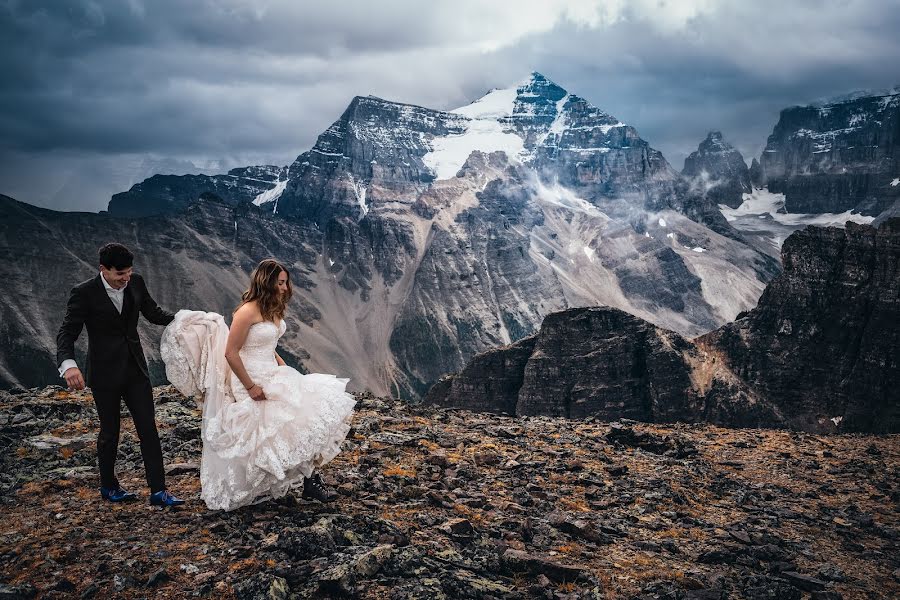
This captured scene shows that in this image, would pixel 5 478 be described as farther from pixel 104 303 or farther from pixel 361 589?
pixel 361 589

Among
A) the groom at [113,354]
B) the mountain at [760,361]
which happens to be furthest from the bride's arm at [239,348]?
the mountain at [760,361]

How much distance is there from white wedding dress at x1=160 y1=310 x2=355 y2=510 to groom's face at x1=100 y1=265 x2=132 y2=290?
1.10m

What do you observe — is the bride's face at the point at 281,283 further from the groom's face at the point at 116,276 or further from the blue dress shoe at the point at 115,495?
the blue dress shoe at the point at 115,495

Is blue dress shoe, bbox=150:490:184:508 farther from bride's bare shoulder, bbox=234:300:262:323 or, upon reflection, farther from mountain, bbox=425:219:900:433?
mountain, bbox=425:219:900:433

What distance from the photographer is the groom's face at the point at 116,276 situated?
1137 cm

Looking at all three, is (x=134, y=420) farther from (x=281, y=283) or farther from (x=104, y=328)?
(x=281, y=283)

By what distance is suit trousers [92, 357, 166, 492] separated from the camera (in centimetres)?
1190

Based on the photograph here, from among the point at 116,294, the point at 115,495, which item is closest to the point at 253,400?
the point at 116,294

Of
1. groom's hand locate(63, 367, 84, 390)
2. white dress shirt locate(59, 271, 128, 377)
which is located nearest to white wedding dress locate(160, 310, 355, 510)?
white dress shirt locate(59, 271, 128, 377)

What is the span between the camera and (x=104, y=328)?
459 inches

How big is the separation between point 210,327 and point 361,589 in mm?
5122

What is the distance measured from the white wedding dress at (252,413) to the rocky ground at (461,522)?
679mm

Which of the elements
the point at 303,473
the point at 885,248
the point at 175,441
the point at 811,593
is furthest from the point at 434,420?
the point at 885,248

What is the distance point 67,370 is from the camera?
10.9 metres
